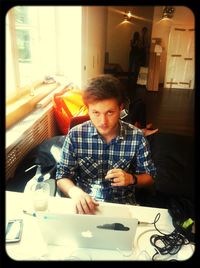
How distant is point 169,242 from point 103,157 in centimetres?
37

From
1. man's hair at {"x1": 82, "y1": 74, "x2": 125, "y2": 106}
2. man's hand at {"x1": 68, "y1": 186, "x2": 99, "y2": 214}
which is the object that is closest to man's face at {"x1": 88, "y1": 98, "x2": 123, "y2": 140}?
man's hair at {"x1": 82, "y1": 74, "x2": 125, "y2": 106}

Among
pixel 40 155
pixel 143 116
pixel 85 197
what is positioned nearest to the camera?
pixel 85 197

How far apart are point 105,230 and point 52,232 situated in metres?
0.12

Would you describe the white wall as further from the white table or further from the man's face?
the white table

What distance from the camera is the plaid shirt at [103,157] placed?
33.0 inches

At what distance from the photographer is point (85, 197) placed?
2.08 feet

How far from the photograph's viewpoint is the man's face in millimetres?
740

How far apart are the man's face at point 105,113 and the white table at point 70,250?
262mm

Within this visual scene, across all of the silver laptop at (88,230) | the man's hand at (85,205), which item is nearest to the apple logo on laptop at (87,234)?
the silver laptop at (88,230)

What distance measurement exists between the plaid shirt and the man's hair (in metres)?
0.13

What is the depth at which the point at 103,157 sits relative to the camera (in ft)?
2.81
